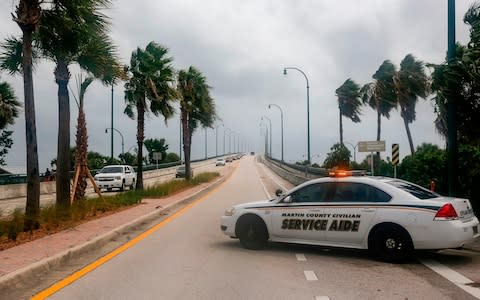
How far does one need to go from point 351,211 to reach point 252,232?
2.22 meters

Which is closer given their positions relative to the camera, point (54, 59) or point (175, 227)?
point (175, 227)

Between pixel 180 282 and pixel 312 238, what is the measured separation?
11.3ft

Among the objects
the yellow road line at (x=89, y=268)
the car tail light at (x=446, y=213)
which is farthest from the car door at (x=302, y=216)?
the yellow road line at (x=89, y=268)

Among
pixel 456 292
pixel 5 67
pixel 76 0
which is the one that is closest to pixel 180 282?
pixel 456 292

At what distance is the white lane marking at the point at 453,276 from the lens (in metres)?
7.36

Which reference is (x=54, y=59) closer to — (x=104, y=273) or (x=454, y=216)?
(x=104, y=273)

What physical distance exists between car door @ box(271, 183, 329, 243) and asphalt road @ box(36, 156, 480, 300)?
15.2 inches

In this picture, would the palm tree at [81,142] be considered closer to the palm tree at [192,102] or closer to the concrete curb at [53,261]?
the concrete curb at [53,261]

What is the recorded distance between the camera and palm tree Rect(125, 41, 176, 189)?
3105 centimetres

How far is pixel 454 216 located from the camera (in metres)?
9.13

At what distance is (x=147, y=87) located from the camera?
102 feet

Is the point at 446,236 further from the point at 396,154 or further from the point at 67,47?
the point at 396,154

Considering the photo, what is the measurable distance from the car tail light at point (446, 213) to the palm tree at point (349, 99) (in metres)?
57.2

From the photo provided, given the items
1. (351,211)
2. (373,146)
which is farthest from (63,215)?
(373,146)
